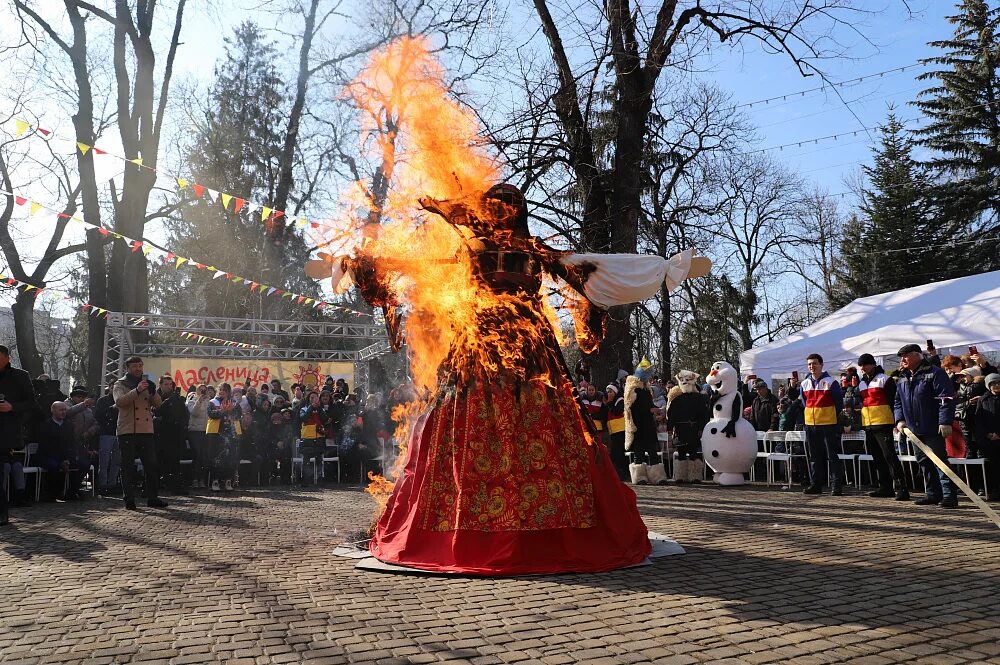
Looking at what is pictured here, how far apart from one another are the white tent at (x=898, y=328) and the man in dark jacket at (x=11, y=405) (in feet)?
49.3

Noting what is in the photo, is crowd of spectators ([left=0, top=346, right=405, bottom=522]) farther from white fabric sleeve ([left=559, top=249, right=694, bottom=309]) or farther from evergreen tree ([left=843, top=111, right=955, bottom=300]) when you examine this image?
evergreen tree ([left=843, top=111, right=955, bottom=300])

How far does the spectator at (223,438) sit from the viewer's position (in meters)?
14.9

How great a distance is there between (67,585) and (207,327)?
17.2m

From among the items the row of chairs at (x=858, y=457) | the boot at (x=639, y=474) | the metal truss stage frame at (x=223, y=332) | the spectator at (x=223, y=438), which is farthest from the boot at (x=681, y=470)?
the metal truss stage frame at (x=223, y=332)

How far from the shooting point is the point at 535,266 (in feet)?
21.3

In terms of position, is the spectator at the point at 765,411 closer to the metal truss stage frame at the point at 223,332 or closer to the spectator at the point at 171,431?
the metal truss stage frame at the point at 223,332

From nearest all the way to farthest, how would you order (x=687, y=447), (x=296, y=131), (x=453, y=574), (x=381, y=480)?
1. (x=453, y=574)
2. (x=381, y=480)
3. (x=687, y=447)
4. (x=296, y=131)

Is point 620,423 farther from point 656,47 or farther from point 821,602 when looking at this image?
point 821,602

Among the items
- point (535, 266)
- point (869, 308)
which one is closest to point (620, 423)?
point (869, 308)

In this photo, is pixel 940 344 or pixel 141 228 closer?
pixel 940 344

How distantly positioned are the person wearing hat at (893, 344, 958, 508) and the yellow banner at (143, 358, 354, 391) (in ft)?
51.8

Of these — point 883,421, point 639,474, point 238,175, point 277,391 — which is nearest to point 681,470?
point 639,474

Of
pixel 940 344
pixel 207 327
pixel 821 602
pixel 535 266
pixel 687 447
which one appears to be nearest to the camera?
A: pixel 821 602

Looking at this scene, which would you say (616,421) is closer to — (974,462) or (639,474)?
(639,474)
